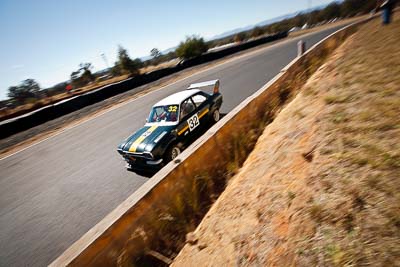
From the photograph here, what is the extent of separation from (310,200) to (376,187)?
631 millimetres

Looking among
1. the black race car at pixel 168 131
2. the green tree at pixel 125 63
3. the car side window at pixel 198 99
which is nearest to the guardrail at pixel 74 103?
the black race car at pixel 168 131

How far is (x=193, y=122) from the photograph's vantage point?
6.26m

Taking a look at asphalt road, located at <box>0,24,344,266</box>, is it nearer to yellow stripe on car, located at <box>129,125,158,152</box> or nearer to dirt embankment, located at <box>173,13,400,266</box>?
yellow stripe on car, located at <box>129,125,158,152</box>

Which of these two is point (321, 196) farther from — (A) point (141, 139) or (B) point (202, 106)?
(B) point (202, 106)

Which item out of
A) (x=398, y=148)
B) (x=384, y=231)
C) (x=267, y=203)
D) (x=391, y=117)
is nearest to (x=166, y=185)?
(x=267, y=203)

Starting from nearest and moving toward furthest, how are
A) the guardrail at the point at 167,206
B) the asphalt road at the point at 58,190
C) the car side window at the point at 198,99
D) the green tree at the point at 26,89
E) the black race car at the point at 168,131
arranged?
the guardrail at the point at 167,206
the asphalt road at the point at 58,190
the black race car at the point at 168,131
the car side window at the point at 198,99
the green tree at the point at 26,89

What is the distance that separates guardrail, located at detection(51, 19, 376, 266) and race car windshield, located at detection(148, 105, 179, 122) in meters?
1.64

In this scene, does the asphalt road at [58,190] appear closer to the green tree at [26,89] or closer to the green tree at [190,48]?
the green tree at [190,48]

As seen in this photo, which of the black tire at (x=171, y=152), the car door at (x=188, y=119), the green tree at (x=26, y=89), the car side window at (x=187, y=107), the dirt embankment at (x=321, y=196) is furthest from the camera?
the green tree at (x=26, y=89)

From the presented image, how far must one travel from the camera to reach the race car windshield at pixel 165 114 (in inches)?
234

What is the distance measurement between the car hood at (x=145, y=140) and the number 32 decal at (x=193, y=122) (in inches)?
25.4

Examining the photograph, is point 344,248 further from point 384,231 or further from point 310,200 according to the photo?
point 310,200

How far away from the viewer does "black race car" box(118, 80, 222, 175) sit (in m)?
5.14

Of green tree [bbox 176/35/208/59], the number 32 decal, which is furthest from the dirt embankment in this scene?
green tree [bbox 176/35/208/59]
